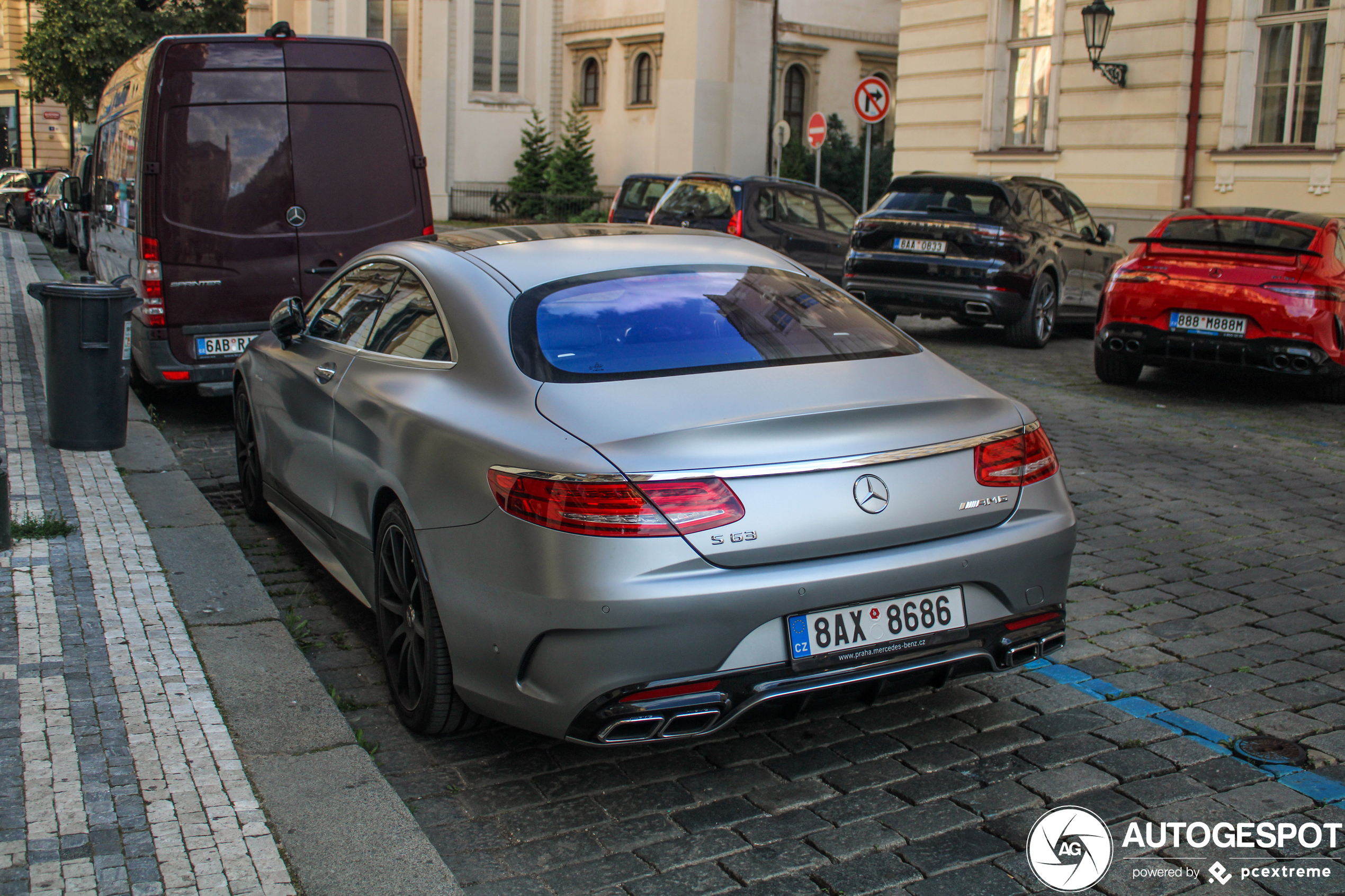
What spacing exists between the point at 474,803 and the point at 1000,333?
1277cm

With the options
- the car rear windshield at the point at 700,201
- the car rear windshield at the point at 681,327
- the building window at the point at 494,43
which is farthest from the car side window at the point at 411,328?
the building window at the point at 494,43

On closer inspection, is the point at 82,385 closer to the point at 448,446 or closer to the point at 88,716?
the point at 88,716

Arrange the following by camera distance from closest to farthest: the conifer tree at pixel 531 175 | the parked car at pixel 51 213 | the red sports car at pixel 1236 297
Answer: the red sports car at pixel 1236 297 < the parked car at pixel 51 213 < the conifer tree at pixel 531 175

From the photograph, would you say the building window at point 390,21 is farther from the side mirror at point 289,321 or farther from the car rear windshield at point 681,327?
the car rear windshield at point 681,327

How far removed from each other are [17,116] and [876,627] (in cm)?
6917

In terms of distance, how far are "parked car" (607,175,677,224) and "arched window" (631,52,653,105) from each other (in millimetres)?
17917

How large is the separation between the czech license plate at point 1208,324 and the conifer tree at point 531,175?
3223cm

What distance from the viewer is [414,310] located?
4.57 m

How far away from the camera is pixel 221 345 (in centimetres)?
888

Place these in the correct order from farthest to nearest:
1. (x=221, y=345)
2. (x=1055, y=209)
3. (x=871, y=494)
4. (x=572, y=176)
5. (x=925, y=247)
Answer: (x=572, y=176)
(x=1055, y=209)
(x=925, y=247)
(x=221, y=345)
(x=871, y=494)

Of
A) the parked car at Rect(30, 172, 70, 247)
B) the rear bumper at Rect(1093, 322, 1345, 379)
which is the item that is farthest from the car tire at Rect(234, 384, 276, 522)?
the parked car at Rect(30, 172, 70, 247)

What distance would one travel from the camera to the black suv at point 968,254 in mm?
13336

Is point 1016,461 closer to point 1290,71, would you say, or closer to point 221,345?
point 221,345

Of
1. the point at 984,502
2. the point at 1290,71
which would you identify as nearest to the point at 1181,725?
the point at 984,502
